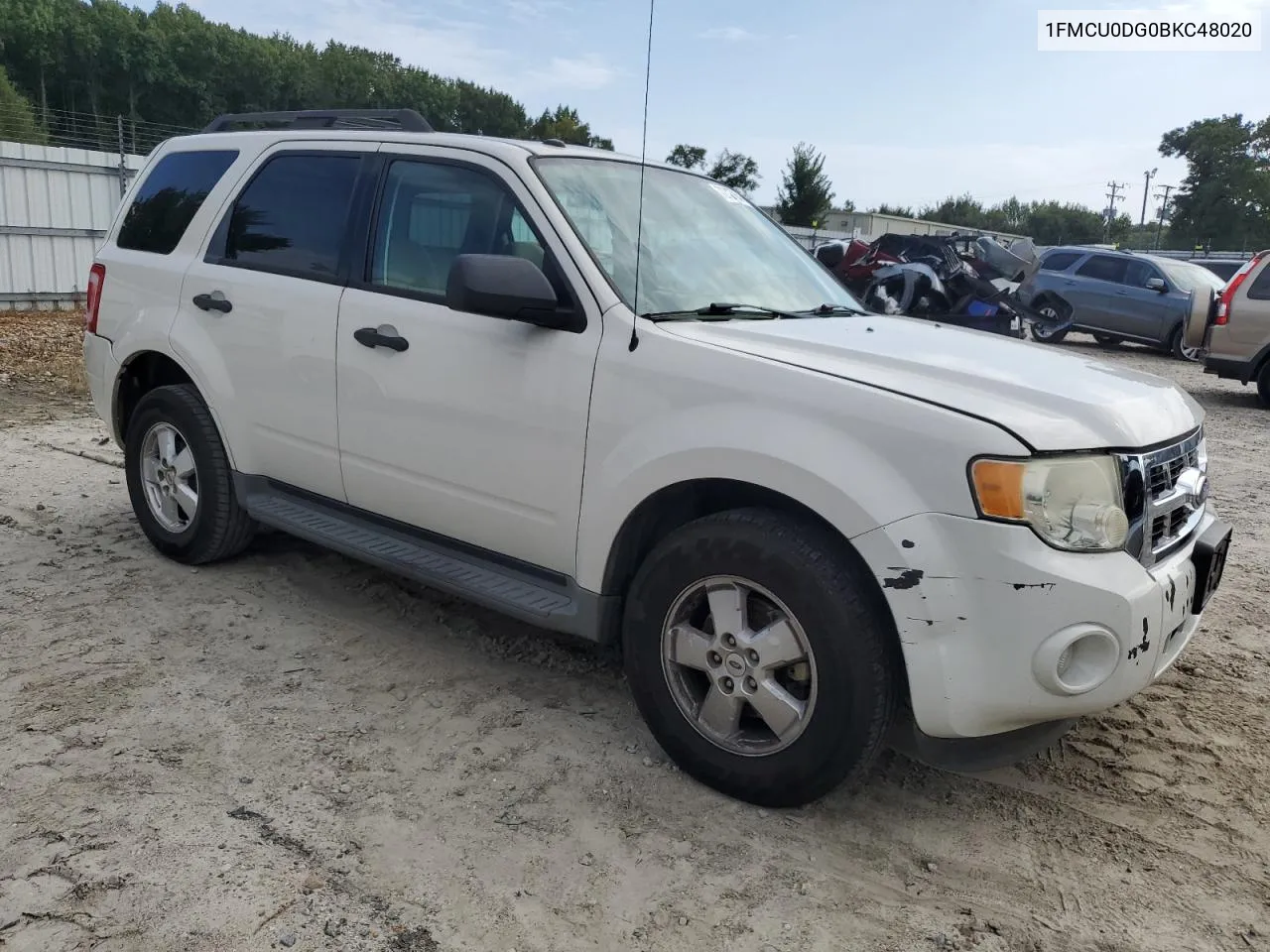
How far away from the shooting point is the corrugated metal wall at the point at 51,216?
46.9ft

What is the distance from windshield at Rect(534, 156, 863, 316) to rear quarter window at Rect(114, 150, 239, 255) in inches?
75.6

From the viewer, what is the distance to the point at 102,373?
498cm

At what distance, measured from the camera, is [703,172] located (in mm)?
4434

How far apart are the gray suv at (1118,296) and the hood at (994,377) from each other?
14.0 metres

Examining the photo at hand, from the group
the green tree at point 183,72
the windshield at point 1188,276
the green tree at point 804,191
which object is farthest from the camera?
the green tree at point 183,72

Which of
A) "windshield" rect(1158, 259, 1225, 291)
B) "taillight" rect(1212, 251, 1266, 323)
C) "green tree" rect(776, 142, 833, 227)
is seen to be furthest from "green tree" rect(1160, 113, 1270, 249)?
"taillight" rect(1212, 251, 1266, 323)

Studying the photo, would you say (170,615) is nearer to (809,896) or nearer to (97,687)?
(97,687)

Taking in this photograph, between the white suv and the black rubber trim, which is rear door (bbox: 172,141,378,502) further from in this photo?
the black rubber trim

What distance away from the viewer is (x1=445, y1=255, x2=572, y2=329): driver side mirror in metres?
3.06

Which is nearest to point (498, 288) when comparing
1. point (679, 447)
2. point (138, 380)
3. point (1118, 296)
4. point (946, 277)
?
point (679, 447)

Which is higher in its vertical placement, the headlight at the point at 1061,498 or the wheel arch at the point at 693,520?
the headlight at the point at 1061,498

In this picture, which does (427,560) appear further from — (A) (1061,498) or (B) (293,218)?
(A) (1061,498)

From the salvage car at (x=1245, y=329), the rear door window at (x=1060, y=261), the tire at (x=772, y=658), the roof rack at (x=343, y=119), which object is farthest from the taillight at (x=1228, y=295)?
the tire at (x=772, y=658)

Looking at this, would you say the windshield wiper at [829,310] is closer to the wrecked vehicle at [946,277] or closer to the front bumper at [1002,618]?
the front bumper at [1002,618]
